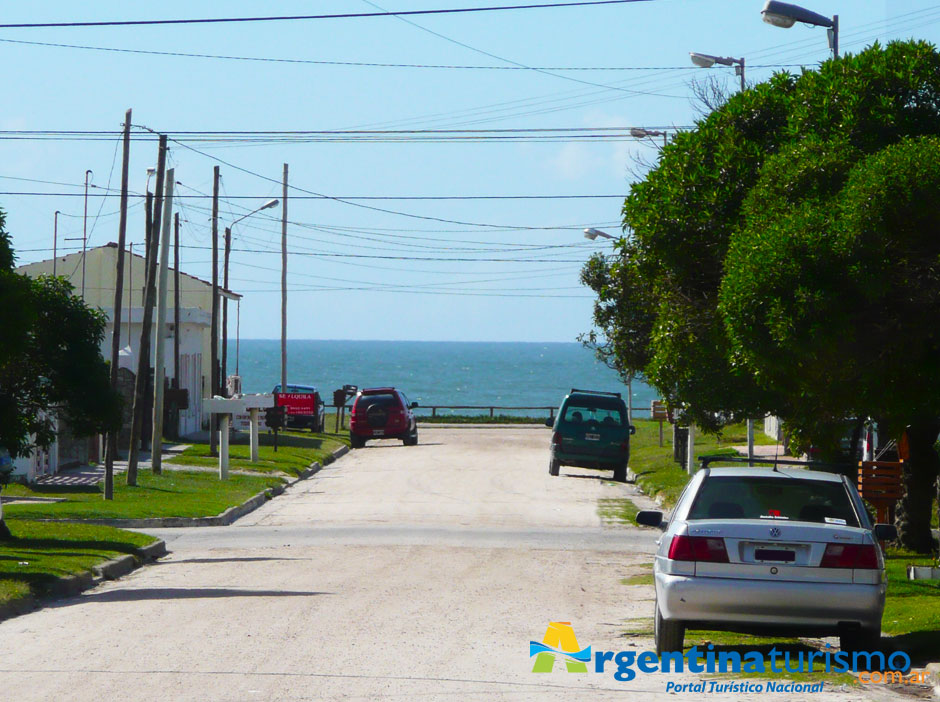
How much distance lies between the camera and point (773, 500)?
10.3 meters

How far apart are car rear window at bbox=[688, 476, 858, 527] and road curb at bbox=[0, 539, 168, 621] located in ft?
20.9

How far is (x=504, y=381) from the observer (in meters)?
176

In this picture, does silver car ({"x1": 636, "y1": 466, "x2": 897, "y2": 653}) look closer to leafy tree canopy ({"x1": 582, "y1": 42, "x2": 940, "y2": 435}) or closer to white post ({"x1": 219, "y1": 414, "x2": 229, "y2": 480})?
leafy tree canopy ({"x1": 582, "y1": 42, "x2": 940, "y2": 435})

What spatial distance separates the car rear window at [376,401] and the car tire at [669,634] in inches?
1407

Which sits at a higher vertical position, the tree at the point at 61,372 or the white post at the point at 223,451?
the tree at the point at 61,372

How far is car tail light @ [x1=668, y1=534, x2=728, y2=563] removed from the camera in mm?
9406

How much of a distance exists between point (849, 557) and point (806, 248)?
2327mm

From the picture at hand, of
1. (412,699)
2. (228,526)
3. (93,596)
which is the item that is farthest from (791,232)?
(228,526)

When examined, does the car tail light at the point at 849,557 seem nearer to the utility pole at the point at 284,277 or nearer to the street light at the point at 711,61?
the street light at the point at 711,61

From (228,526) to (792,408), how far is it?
12.1 meters

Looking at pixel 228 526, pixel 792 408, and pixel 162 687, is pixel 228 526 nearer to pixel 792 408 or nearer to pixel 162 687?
pixel 792 408

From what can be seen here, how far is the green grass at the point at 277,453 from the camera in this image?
114ft

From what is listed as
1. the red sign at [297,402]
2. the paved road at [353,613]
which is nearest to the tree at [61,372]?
the paved road at [353,613]

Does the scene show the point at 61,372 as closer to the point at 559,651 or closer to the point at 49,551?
the point at 49,551
